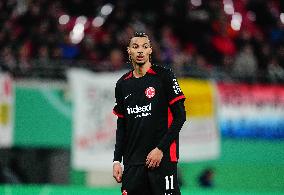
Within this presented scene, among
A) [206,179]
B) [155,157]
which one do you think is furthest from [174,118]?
[206,179]

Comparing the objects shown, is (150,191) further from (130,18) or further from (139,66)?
(130,18)

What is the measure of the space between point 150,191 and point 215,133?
24.4 feet

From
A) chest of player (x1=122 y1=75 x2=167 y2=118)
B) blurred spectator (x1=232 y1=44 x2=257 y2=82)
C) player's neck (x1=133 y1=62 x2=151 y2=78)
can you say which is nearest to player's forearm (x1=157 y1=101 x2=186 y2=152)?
chest of player (x1=122 y1=75 x2=167 y2=118)

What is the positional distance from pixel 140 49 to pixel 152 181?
107 cm

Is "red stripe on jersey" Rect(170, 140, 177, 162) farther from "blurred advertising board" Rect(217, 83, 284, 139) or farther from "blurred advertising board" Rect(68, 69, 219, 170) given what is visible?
"blurred advertising board" Rect(217, 83, 284, 139)

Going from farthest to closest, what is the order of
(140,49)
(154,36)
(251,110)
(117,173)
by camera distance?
(154,36), (251,110), (117,173), (140,49)

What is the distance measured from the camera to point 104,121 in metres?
13.0

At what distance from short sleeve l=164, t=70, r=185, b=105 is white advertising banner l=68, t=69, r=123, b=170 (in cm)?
692

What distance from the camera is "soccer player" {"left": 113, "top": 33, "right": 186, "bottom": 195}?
597 centimetres

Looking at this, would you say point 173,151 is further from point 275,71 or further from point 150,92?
point 275,71

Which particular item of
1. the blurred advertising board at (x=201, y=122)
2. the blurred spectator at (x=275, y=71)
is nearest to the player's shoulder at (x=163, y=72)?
the blurred advertising board at (x=201, y=122)

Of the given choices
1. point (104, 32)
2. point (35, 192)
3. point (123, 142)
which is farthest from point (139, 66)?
point (104, 32)

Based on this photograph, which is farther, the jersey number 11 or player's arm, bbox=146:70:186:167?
the jersey number 11

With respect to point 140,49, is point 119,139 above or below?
below
